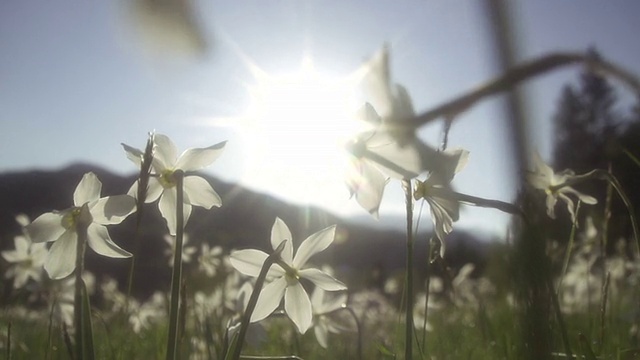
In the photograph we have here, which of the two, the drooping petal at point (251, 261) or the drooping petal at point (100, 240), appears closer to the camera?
the drooping petal at point (100, 240)

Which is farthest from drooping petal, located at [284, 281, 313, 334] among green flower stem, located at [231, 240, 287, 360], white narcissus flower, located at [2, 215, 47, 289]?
white narcissus flower, located at [2, 215, 47, 289]

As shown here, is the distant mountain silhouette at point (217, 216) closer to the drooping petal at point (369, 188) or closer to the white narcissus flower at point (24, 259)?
the white narcissus flower at point (24, 259)

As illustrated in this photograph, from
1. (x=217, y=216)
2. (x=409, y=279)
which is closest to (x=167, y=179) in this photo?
(x=409, y=279)

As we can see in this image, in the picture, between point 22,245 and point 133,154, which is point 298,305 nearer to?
point 133,154

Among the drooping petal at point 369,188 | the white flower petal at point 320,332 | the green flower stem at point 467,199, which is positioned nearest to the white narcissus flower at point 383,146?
the drooping petal at point 369,188

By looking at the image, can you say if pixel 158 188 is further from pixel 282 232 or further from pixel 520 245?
pixel 520 245

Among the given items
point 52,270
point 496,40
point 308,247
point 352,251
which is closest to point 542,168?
point 308,247
